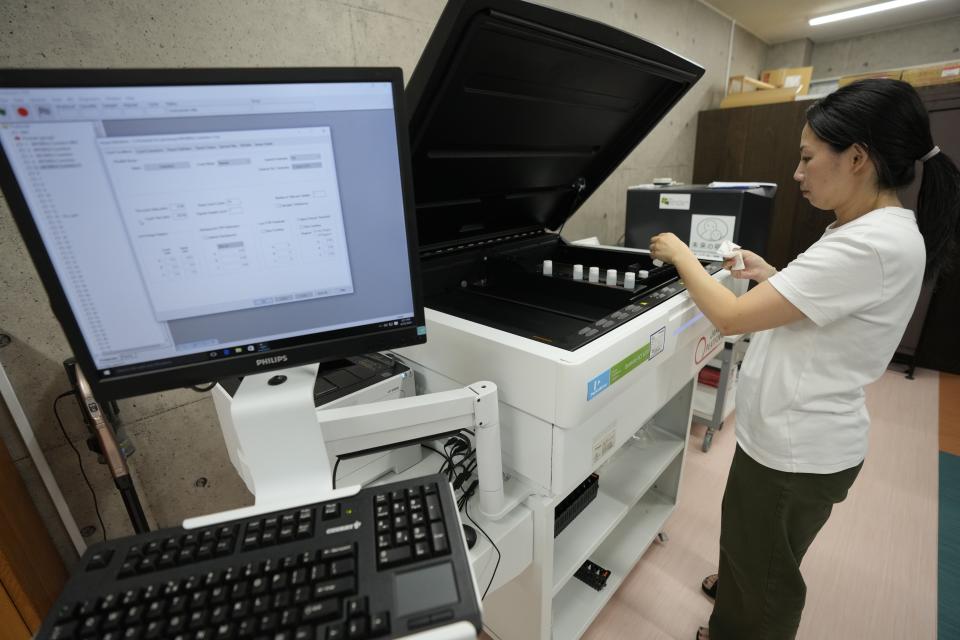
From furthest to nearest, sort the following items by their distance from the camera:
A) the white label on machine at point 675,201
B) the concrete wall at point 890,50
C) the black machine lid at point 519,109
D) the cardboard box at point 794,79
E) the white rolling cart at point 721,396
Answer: the concrete wall at point 890,50, the cardboard box at point 794,79, the white rolling cart at point 721,396, the white label on machine at point 675,201, the black machine lid at point 519,109

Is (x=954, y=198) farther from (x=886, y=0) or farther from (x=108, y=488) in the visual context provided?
(x=886, y=0)

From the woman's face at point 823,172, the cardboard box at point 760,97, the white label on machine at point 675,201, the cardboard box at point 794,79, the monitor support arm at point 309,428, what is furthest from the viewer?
the cardboard box at point 794,79

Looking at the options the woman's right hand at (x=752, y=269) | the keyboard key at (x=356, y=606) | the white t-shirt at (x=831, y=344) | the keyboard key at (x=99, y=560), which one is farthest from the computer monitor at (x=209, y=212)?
the woman's right hand at (x=752, y=269)

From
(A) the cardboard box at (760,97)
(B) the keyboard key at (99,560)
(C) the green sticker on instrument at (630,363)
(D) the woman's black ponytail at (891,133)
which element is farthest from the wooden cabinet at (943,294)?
(B) the keyboard key at (99,560)

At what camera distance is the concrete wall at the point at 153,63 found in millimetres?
967

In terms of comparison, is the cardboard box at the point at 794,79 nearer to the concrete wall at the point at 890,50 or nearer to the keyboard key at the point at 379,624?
the concrete wall at the point at 890,50

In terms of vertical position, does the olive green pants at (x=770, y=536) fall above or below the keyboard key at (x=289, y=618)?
below

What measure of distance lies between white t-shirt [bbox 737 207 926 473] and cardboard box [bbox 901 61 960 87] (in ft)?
9.06

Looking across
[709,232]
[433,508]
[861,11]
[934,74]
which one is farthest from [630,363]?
[861,11]

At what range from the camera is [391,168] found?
0.57 metres

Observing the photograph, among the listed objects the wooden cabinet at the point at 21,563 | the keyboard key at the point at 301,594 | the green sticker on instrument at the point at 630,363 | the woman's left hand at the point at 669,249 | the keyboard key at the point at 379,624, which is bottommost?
the wooden cabinet at the point at 21,563

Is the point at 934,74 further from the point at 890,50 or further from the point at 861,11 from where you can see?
the point at 890,50

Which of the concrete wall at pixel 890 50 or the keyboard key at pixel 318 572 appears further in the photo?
the concrete wall at pixel 890 50

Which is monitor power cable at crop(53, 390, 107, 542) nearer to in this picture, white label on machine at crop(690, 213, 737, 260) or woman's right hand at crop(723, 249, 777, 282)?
woman's right hand at crop(723, 249, 777, 282)
